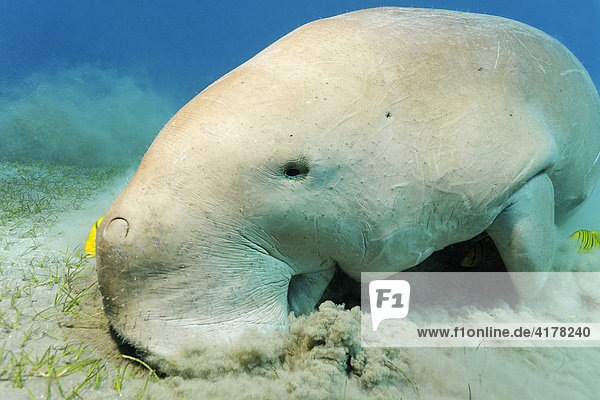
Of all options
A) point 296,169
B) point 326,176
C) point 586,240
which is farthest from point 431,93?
point 586,240

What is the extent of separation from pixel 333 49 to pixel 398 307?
1.77 m

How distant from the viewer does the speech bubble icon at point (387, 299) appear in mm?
2217

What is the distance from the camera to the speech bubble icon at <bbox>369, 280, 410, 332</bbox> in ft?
7.27

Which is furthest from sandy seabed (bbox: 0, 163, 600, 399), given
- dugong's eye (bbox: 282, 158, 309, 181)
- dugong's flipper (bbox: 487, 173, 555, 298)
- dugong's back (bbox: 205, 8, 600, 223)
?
dugong's back (bbox: 205, 8, 600, 223)

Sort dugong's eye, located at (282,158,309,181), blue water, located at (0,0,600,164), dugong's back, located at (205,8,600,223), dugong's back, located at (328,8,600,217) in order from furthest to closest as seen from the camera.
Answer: blue water, located at (0,0,600,164) → dugong's back, located at (328,8,600,217) → dugong's back, located at (205,8,600,223) → dugong's eye, located at (282,158,309,181)

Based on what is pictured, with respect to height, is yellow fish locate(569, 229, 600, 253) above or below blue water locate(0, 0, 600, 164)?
below

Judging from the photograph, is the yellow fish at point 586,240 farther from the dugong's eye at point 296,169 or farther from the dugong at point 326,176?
the dugong's eye at point 296,169

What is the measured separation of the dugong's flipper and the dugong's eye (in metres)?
1.51

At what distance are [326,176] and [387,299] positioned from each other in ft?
3.49

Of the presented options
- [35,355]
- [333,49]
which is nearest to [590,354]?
[333,49]

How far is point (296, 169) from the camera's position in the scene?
5.83ft

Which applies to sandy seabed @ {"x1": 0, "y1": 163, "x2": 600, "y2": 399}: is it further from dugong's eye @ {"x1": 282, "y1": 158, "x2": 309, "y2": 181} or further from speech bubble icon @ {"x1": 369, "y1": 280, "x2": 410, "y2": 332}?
dugong's eye @ {"x1": 282, "y1": 158, "x2": 309, "y2": 181}

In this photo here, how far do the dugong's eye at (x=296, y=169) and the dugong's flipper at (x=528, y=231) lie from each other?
1514 millimetres

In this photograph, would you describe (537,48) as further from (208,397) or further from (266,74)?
(208,397)
